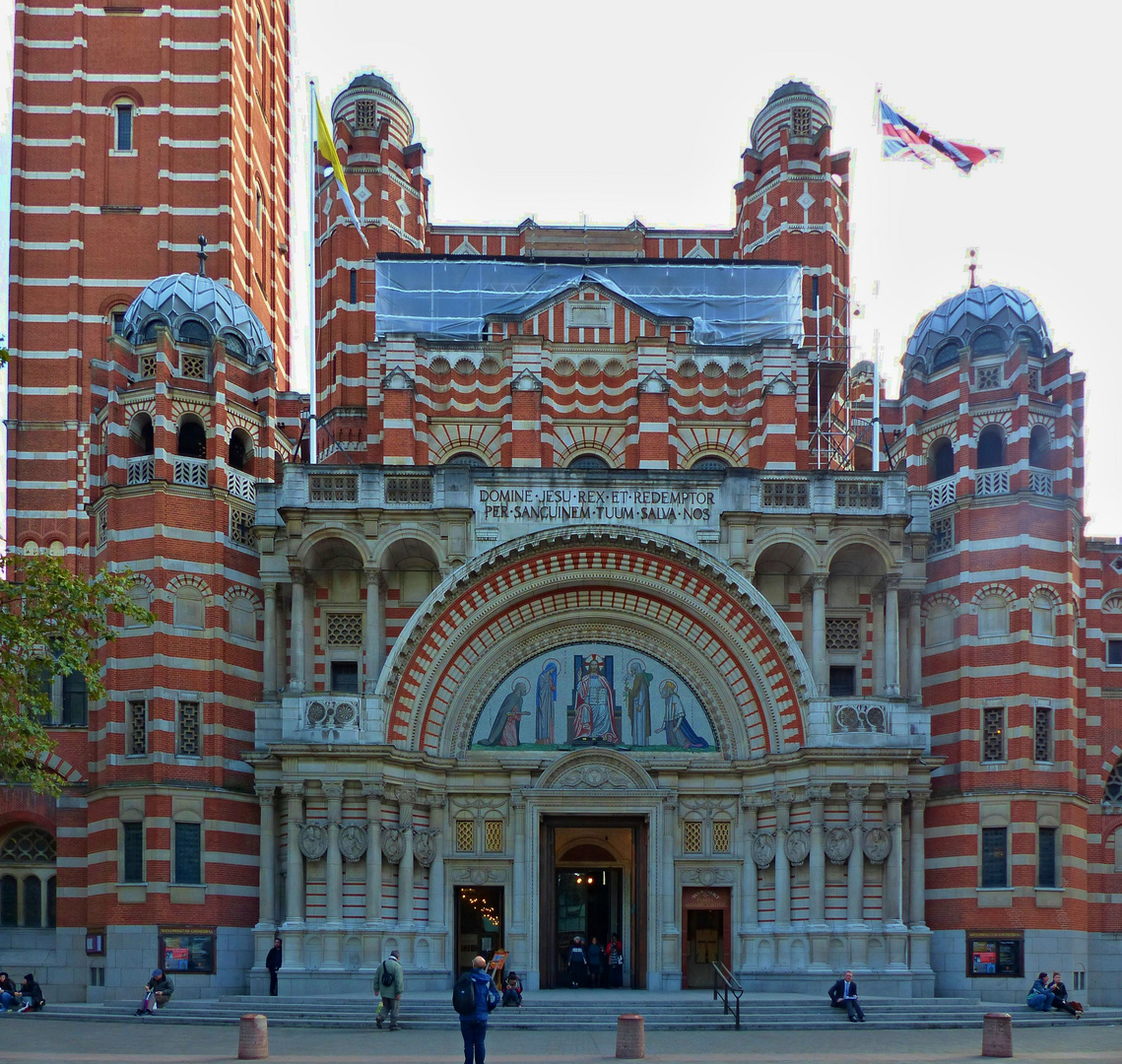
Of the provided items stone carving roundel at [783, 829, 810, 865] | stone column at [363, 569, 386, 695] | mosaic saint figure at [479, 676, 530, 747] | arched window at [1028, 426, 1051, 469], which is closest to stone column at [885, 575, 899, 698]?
stone carving roundel at [783, 829, 810, 865]

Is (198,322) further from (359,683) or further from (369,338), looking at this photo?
(359,683)

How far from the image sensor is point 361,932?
38.8 metres

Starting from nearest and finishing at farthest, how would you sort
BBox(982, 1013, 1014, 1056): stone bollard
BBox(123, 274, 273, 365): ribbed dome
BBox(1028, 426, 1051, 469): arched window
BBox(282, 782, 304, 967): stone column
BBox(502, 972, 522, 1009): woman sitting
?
BBox(982, 1013, 1014, 1056): stone bollard → BBox(502, 972, 522, 1009): woman sitting → BBox(282, 782, 304, 967): stone column → BBox(1028, 426, 1051, 469): arched window → BBox(123, 274, 273, 365): ribbed dome

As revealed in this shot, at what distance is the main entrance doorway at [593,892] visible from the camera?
4116 cm

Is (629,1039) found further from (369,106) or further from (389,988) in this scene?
(369,106)

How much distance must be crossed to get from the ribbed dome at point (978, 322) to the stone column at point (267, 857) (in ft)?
69.8

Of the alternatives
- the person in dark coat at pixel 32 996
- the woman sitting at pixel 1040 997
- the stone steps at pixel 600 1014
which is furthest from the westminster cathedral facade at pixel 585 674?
the stone steps at pixel 600 1014

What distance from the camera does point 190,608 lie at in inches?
1606

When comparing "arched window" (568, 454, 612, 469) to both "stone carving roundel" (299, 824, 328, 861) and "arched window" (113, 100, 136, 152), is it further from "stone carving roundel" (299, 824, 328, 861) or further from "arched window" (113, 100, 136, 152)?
"arched window" (113, 100, 136, 152)

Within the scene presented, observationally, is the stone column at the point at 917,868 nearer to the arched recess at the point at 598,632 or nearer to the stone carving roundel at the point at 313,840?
the arched recess at the point at 598,632

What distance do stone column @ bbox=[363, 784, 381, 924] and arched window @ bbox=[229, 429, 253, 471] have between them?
10.1 metres

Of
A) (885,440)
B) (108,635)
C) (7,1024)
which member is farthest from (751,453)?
(7,1024)

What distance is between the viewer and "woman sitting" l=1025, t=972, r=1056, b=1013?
36.6 m

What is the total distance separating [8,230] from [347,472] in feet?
55.5
